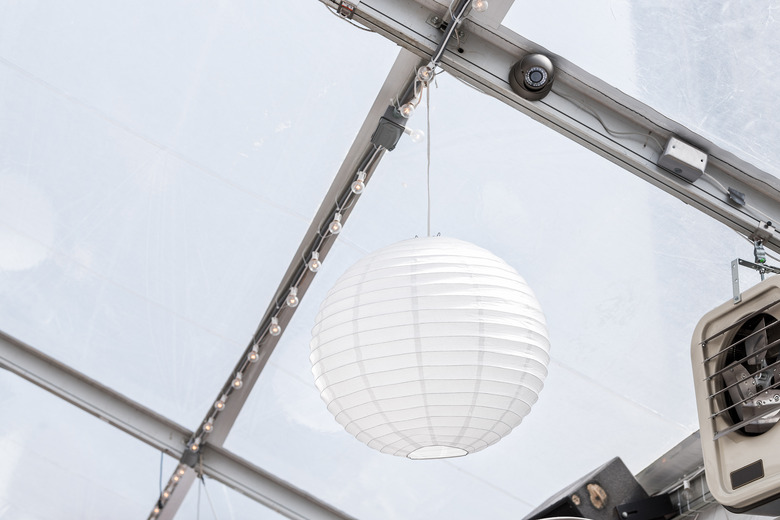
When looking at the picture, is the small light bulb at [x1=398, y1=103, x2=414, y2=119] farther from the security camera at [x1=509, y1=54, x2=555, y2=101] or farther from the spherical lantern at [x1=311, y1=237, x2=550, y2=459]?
the spherical lantern at [x1=311, y1=237, x2=550, y2=459]

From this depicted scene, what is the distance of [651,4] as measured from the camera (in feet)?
6.65

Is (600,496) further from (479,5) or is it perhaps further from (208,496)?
(208,496)

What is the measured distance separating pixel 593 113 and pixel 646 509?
4.76 feet

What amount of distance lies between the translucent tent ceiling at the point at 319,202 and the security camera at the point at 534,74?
3.0 inches

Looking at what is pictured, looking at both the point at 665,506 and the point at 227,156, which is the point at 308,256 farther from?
the point at 665,506

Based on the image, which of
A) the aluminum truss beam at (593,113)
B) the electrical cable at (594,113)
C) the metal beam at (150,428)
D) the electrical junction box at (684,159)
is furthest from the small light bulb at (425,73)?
the metal beam at (150,428)

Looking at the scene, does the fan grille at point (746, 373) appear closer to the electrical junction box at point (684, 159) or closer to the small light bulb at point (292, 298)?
the electrical junction box at point (684, 159)

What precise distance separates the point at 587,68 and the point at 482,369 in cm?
110

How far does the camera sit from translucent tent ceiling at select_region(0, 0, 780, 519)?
2.22 m

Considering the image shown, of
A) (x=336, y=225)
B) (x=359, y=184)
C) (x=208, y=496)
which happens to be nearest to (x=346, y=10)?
(x=359, y=184)

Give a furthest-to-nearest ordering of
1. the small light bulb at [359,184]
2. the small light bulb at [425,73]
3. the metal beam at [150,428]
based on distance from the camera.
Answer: the metal beam at [150,428]
the small light bulb at [359,184]
the small light bulb at [425,73]

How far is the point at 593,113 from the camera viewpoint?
2.29 metres

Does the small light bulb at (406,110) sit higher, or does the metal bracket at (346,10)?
the metal bracket at (346,10)

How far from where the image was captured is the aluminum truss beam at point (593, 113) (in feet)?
7.25
